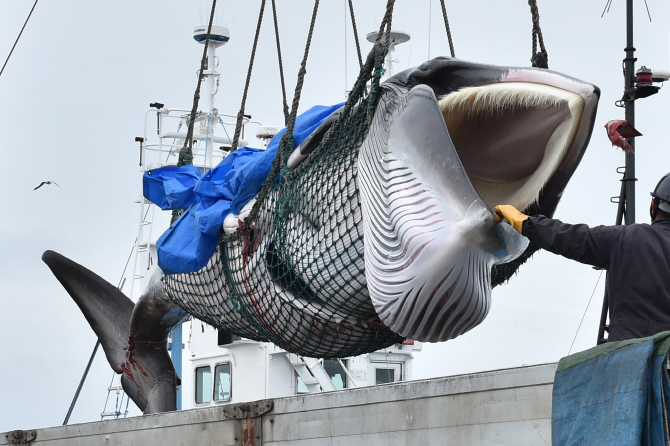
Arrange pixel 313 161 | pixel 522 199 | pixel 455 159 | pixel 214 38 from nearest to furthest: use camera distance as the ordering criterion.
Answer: pixel 455 159, pixel 522 199, pixel 313 161, pixel 214 38

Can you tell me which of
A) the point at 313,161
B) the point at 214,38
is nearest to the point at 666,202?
the point at 313,161

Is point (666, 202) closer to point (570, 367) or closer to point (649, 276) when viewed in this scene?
point (649, 276)

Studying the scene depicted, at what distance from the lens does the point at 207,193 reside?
16.4 ft

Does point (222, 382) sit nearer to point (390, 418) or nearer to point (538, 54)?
point (390, 418)

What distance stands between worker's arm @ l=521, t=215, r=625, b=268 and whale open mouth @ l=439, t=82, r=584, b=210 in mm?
499

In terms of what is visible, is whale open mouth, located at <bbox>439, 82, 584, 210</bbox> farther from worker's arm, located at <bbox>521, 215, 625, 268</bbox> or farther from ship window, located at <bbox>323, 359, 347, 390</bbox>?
ship window, located at <bbox>323, 359, 347, 390</bbox>

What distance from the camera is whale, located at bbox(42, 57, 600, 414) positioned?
10.6 ft

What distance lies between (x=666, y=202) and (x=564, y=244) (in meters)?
0.37

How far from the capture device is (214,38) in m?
11.8

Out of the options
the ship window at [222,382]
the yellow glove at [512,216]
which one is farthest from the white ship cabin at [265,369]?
the yellow glove at [512,216]

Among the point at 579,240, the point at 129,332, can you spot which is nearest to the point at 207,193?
the point at 129,332

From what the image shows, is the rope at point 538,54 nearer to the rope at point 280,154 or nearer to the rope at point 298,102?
the rope at point 298,102

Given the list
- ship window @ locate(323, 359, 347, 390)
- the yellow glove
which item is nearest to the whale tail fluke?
ship window @ locate(323, 359, 347, 390)

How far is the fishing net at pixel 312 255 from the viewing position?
388 cm
